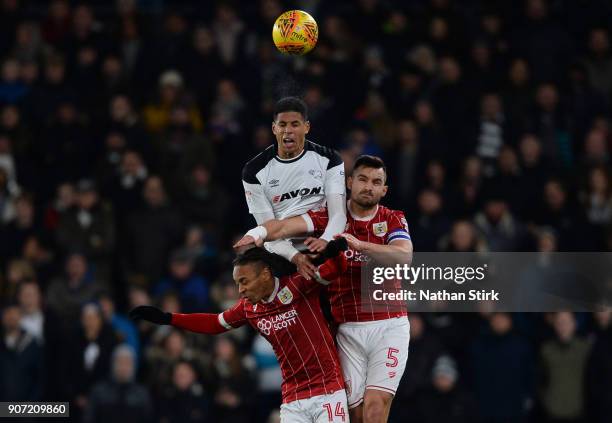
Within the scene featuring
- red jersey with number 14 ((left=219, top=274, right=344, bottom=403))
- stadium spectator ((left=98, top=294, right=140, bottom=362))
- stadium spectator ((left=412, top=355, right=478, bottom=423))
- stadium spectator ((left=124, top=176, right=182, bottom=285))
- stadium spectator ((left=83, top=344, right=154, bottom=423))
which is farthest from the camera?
stadium spectator ((left=124, top=176, right=182, bottom=285))

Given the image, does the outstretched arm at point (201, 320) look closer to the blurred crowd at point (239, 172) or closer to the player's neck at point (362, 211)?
the player's neck at point (362, 211)

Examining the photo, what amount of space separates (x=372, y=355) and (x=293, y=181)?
154 cm

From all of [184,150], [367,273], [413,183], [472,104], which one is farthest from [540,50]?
[367,273]

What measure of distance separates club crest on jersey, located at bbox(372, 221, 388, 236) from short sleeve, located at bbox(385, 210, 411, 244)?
4cm

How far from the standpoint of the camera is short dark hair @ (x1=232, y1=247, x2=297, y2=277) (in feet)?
35.9

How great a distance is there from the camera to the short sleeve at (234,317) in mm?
11453

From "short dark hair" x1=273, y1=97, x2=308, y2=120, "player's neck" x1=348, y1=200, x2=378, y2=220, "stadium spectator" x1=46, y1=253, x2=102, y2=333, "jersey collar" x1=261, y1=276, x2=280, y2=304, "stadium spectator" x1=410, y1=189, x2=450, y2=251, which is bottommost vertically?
"jersey collar" x1=261, y1=276, x2=280, y2=304

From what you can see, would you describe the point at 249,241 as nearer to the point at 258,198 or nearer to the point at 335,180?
the point at 258,198

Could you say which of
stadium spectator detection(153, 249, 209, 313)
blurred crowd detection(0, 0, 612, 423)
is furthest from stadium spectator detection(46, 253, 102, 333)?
stadium spectator detection(153, 249, 209, 313)

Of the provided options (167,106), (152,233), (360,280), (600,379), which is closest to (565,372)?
(600,379)

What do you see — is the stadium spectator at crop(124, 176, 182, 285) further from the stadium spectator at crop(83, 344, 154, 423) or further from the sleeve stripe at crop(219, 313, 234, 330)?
the sleeve stripe at crop(219, 313, 234, 330)

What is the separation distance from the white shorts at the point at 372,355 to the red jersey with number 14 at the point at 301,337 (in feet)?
0.60

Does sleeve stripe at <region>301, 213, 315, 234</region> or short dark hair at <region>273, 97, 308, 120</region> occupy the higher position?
short dark hair at <region>273, 97, 308, 120</region>

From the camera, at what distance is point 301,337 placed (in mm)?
11078
